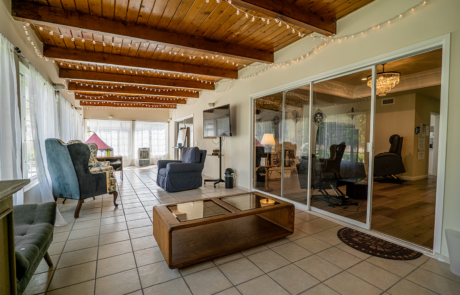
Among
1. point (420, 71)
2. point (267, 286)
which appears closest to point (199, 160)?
point (267, 286)

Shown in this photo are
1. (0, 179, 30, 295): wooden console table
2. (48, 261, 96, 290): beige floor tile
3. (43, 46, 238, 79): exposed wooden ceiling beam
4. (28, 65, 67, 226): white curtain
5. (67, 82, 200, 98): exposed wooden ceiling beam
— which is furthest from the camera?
(67, 82, 200, 98): exposed wooden ceiling beam

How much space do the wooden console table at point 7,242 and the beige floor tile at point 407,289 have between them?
2.30 metres

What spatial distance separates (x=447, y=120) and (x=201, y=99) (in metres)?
5.87

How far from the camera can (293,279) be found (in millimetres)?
1699

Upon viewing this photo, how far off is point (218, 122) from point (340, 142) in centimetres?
302

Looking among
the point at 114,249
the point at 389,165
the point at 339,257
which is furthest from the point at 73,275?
the point at 389,165

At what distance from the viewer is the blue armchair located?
4.49m

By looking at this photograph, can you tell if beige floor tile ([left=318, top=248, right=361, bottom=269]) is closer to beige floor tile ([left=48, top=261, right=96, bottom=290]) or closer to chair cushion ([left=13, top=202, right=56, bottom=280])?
beige floor tile ([left=48, top=261, right=96, bottom=290])

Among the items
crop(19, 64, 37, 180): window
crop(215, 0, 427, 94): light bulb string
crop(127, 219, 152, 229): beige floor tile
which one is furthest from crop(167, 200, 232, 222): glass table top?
crop(215, 0, 427, 94): light bulb string

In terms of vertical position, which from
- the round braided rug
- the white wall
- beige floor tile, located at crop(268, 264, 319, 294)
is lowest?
beige floor tile, located at crop(268, 264, 319, 294)

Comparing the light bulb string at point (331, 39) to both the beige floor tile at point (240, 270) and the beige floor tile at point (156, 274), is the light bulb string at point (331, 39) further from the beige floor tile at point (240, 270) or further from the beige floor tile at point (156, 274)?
the beige floor tile at point (156, 274)

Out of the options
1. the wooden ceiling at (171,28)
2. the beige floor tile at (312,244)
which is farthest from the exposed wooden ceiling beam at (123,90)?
the beige floor tile at (312,244)

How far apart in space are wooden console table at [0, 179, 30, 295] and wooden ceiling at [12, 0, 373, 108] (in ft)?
7.60

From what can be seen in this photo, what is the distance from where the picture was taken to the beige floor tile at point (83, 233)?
8.00 ft
